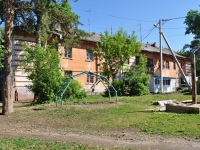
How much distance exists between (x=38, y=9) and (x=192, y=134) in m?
10.2

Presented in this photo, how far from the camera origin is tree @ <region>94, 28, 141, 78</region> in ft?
78.1

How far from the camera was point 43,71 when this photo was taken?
55.6ft

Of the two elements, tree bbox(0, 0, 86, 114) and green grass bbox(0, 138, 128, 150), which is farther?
tree bbox(0, 0, 86, 114)

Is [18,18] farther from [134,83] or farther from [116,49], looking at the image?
[134,83]

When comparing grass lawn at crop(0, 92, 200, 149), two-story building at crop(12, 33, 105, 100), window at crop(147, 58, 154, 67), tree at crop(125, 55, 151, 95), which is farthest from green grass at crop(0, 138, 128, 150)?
window at crop(147, 58, 154, 67)

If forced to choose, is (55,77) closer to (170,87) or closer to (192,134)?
(192,134)

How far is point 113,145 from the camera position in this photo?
6.17 meters

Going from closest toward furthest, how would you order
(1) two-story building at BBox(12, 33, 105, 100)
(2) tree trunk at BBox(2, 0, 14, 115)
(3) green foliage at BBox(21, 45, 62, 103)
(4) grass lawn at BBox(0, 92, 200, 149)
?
(4) grass lawn at BBox(0, 92, 200, 149) < (2) tree trunk at BBox(2, 0, 14, 115) < (3) green foliage at BBox(21, 45, 62, 103) < (1) two-story building at BBox(12, 33, 105, 100)

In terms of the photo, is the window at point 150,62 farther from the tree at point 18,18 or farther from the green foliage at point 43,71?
the green foliage at point 43,71

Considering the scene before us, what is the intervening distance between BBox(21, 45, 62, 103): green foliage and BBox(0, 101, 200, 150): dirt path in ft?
27.6

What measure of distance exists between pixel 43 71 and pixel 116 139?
1119cm

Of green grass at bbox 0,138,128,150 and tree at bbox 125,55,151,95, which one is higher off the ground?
tree at bbox 125,55,151,95

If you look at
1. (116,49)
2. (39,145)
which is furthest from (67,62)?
(39,145)

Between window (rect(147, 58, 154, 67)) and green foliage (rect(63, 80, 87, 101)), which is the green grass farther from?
window (rect(147, 58, 154, 67))
